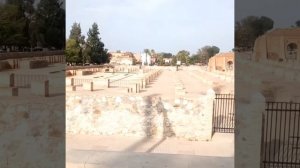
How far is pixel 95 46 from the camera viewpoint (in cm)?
4628

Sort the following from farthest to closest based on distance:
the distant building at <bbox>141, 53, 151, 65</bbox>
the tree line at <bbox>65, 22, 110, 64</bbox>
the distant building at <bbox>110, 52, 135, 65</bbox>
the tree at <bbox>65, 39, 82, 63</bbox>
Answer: the distant building at <bbox>141, 53, 151, 65</bbox>, the distant building at <bbox>110, 52, 135, 65</bbox>, the tree line at <bbox>65, 22, 110, 64</bbox>, the tree at <bbox>65, 39, 82, 63</bbox>

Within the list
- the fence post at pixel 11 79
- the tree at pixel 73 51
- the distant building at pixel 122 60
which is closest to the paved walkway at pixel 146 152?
the fence post at pixel 11 79

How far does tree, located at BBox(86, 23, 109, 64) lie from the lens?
45.9 meters

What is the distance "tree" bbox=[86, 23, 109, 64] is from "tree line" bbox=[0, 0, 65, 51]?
132ft

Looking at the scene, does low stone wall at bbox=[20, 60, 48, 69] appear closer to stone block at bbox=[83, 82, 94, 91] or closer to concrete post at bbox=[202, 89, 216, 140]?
concrete post at bbox=[202, 89, 216, 140]

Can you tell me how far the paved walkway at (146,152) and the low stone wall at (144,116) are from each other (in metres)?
0.28

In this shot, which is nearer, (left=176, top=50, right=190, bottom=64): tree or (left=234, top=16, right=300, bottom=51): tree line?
(left=234, top=16, right=300, bottom=51): tree line

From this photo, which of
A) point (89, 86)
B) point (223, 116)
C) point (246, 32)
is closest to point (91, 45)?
point (89, 86)

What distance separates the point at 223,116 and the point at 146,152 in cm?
598

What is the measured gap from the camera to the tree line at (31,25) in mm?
4246

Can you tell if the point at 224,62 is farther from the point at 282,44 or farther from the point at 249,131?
the point at 249,131

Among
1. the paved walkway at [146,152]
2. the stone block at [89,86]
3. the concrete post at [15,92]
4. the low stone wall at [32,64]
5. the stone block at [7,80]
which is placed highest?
the low stone wall at [32,64]

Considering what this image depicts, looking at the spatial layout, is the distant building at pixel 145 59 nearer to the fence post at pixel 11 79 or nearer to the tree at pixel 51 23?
the fence post at pixel 11 79

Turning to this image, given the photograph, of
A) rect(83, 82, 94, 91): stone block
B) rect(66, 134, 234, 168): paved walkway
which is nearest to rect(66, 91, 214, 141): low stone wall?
rect(66, 134, 234, 168): paved walkway
